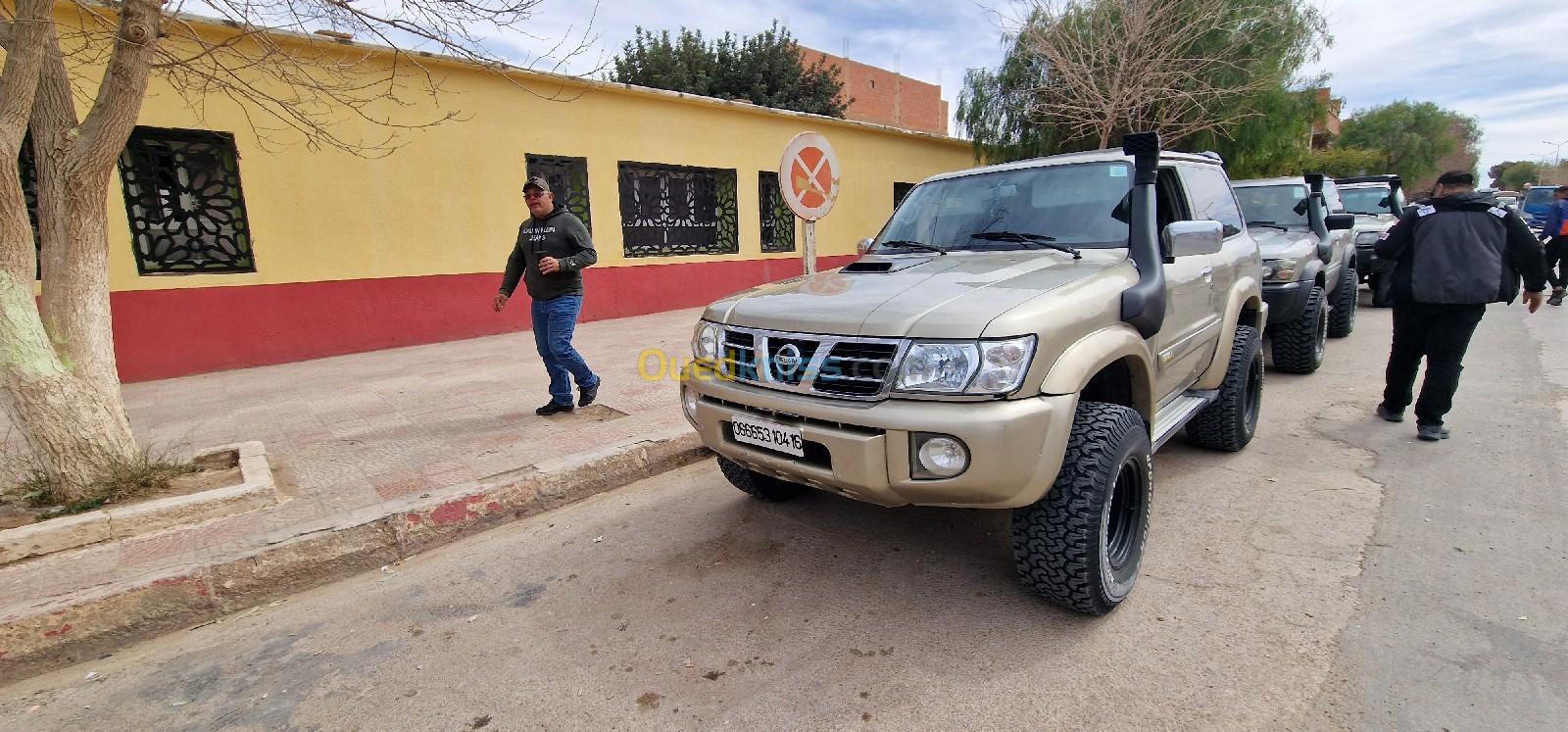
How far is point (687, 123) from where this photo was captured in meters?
10.5

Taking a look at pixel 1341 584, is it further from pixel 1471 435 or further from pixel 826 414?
pixel 1471 435

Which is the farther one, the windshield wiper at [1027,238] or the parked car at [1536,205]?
the parked car at [1536,205]

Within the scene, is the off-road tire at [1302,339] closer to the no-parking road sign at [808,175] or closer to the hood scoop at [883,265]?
the no-parking road sign at [808,175]

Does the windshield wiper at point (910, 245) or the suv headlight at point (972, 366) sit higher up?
the windshield wiper at point (910, 245)

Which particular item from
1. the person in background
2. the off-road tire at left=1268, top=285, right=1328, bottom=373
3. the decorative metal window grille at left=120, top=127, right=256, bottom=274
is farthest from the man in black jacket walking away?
the decorative metal window grille at left=120, top=127, right=256, bottom=274

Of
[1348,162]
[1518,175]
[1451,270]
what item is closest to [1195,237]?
[1451,270]

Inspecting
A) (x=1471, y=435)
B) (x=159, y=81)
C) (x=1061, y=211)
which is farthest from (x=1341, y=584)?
(x=159, y=81)

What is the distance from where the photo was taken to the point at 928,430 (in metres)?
2.19

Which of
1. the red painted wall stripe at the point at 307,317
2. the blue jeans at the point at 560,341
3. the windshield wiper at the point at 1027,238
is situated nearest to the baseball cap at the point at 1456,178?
the windshield wiper at the point at 1027,238

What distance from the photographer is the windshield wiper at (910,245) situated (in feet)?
11.3

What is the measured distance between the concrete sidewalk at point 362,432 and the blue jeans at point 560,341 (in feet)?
0.83

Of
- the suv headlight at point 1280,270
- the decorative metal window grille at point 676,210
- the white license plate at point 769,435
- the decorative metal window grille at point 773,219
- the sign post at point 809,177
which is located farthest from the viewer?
the decorative metal window grille at point 773,219

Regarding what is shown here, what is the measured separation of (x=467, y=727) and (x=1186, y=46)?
12970 mm

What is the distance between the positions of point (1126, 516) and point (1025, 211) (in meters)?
1.48
